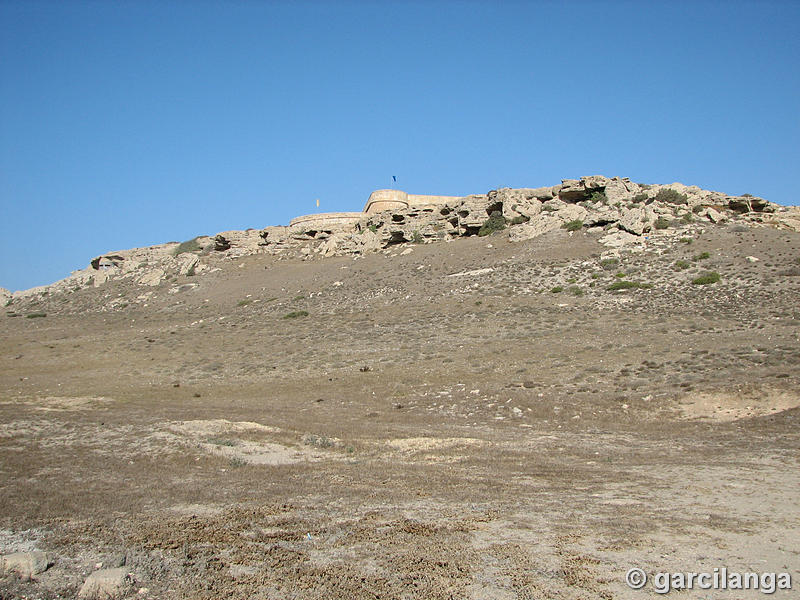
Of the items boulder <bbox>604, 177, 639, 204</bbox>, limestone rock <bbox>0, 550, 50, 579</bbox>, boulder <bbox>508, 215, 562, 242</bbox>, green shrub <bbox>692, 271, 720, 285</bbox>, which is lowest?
limestone rock <bbox>0, 550, 50, 579</bbox>

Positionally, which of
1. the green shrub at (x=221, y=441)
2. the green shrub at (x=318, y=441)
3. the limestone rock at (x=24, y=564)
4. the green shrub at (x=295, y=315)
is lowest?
the green shrub at (x=318, y=441)

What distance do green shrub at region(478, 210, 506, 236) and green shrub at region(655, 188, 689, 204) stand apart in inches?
390

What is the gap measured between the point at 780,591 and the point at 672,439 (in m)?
7.31

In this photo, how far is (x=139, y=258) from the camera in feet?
170

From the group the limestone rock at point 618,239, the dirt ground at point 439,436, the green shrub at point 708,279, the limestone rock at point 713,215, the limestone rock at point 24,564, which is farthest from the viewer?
the limestone rock at point 713,215

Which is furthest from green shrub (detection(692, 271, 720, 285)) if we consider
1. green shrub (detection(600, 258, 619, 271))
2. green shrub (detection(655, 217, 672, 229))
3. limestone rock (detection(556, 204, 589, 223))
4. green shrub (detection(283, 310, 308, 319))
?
green shrub (detection(283, 310, 308, 319))

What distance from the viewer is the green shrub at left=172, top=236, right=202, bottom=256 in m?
52.6

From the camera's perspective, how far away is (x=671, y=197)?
3725 centimetres

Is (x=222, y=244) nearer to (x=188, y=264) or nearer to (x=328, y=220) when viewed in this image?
(x=188, y=264)

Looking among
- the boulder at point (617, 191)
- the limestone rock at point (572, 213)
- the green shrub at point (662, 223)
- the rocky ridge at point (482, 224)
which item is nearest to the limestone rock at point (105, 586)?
the rocky ridge at point (482, 224)

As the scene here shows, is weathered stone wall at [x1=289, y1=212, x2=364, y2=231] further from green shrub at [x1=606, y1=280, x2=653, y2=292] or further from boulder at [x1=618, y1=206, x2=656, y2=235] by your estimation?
green shrub at [x1=606, y1=280, x2=653, y2=292]

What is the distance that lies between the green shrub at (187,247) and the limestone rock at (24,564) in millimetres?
50187

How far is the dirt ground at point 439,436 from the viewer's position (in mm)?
4898

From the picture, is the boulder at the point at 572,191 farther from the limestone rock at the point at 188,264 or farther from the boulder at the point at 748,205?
the limestone rock at the point at 188,264
